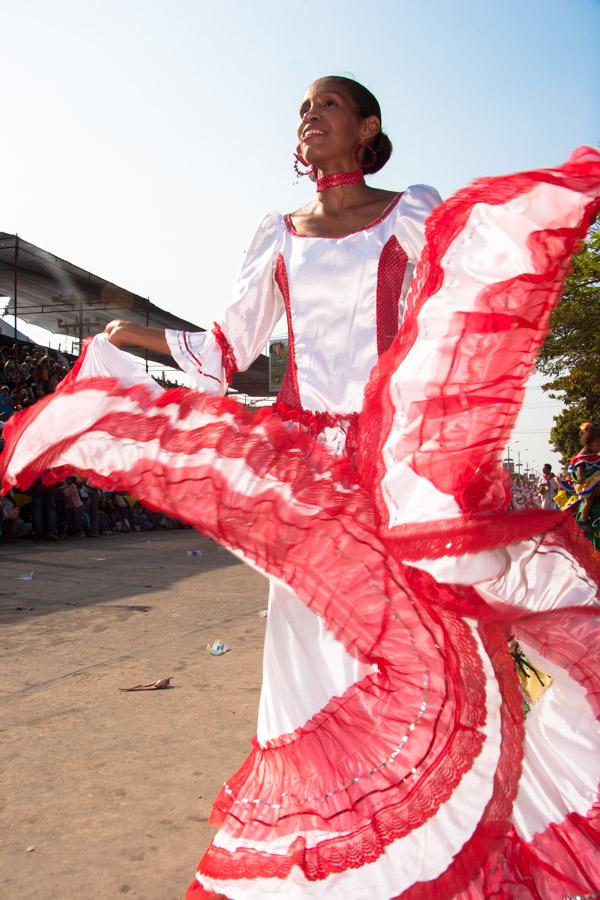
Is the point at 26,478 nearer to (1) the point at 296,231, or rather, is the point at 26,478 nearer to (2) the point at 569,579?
(1) the point at 296,231

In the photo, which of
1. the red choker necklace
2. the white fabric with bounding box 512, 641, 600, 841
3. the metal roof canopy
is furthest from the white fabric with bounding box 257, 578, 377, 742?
the metal roof canopy

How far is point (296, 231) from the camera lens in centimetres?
206

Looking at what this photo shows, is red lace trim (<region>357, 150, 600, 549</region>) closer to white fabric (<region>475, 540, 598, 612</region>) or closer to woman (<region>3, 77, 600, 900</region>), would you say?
woman (<region>3, 77, 600, 900</region>)

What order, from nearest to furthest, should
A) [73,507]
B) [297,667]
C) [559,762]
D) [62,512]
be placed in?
[559,762] < [297,667] < [73,507] < [62,512]

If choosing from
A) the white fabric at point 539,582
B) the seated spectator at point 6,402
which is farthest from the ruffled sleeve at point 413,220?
the seated spectator at point 6,402

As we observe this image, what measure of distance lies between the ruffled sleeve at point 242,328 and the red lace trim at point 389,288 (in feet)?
1.02

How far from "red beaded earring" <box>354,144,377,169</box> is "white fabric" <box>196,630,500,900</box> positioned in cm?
126

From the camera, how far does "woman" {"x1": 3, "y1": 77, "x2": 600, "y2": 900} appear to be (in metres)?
1.38

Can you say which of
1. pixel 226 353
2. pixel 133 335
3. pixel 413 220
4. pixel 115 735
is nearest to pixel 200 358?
pixel 226 353

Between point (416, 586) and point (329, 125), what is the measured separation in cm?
121

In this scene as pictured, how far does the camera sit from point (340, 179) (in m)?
2.07

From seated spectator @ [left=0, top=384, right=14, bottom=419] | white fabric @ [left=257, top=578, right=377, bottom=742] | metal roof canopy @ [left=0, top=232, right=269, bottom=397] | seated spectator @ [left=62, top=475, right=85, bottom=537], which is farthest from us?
metal roof canopy @ [left=0, top=232, right=269, bottom=397]

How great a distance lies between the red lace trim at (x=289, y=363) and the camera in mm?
1994

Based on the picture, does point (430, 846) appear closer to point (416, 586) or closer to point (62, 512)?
point (416, 586)
